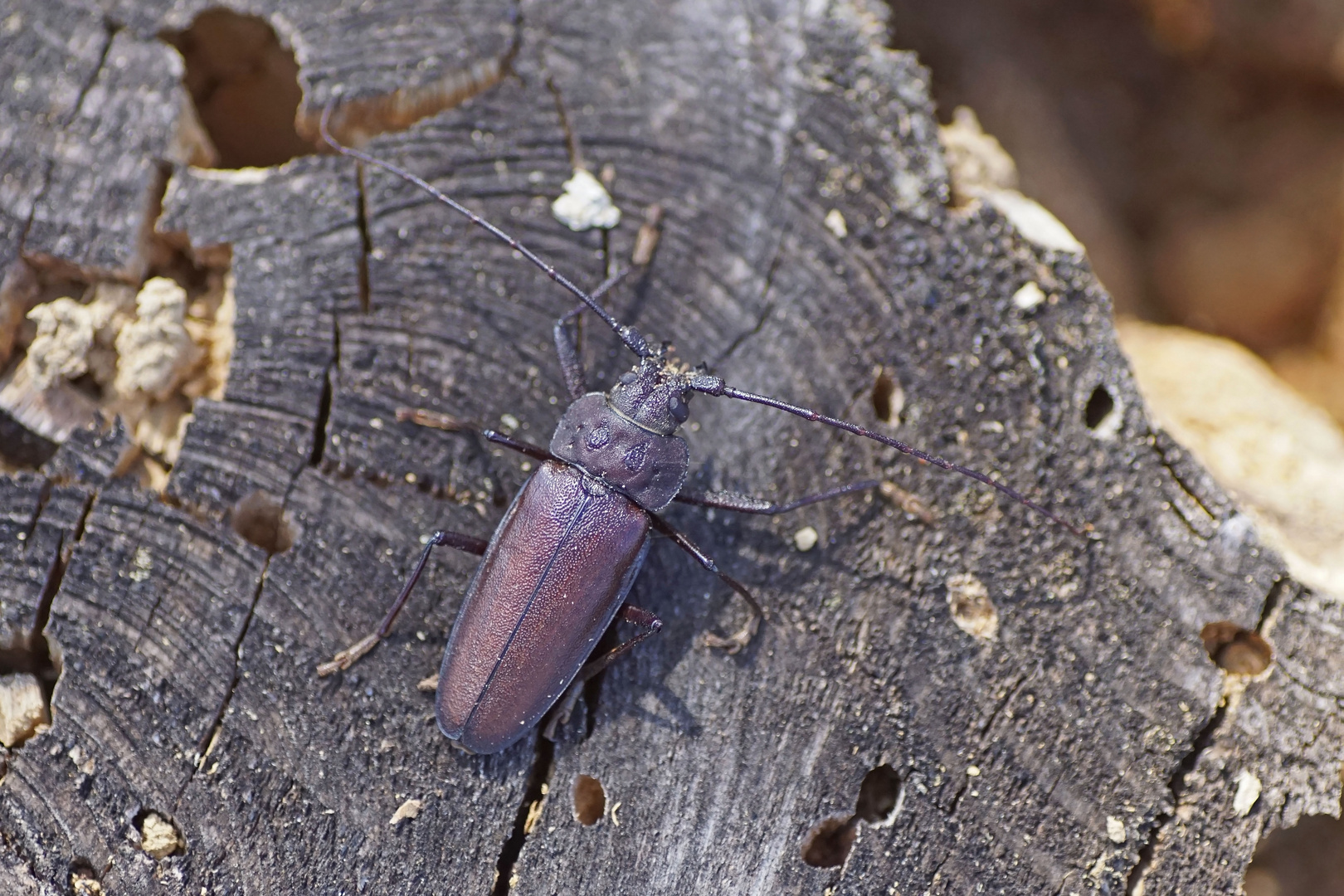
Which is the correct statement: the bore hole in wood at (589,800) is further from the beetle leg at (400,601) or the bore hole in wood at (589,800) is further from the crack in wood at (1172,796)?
the crack in wood at (1172,796)

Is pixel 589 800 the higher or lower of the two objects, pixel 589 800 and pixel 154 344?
the lower

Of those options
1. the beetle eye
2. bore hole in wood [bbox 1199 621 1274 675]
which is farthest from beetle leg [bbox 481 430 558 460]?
bore hole in wood [bbox 1199 621 1274 675]

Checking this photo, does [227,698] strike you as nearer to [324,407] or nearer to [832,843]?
[324,407]

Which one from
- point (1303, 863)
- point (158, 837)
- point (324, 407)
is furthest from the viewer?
point (1303, 863)

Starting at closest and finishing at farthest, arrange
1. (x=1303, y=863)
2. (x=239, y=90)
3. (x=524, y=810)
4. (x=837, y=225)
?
(x=524, y=810) → (x=837, y=225) → (x=239, y=90) → (x=1303, y=863)

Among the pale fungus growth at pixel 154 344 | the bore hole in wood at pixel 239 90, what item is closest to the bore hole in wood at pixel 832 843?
the pale fungus growth at pixel 154 344

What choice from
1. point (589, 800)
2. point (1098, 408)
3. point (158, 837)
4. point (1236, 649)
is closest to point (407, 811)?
point (589, 800)

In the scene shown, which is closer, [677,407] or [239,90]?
[677,407]
